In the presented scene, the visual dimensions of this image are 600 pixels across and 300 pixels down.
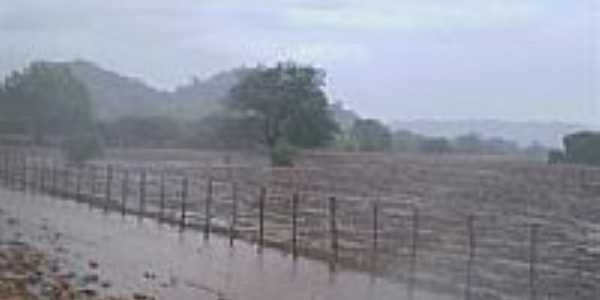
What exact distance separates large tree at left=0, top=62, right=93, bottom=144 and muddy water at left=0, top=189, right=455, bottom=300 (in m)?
53.3

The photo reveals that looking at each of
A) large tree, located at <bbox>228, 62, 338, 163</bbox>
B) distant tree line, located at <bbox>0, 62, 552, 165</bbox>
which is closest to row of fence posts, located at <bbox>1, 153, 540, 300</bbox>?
distant tree line, located at <bbox>0, 62, 552, 165</bbox>

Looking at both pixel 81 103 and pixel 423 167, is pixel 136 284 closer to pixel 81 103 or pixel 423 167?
pixel 423 167

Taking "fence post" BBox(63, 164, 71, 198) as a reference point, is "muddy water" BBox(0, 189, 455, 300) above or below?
below

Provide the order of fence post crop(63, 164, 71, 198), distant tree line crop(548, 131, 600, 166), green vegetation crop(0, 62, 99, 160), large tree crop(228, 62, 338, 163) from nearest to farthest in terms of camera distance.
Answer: fence post crop(63, 164, 71, 198)
distant tree line crop(548, 131, 600, 166)
large tree crop(228, 62, 338, 163)
green vegetation crop(0, 62, 99, 160)

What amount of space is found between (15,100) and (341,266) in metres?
72.5

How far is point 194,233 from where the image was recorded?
25.7m

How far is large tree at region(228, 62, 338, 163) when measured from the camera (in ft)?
249

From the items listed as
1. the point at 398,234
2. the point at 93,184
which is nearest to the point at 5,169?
the point at 93,184

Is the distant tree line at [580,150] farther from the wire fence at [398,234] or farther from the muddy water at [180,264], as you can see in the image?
the muddy water at [180,264]

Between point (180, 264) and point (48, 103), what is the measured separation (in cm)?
6777

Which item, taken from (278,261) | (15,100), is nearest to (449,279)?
(278,261)

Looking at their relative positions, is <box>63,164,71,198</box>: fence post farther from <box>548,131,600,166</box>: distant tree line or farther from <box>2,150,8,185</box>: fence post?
<box>548,131,600,166</box>: distant tree line

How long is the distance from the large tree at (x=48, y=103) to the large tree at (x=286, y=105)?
1235cm

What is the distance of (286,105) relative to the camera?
7838 centimetres
